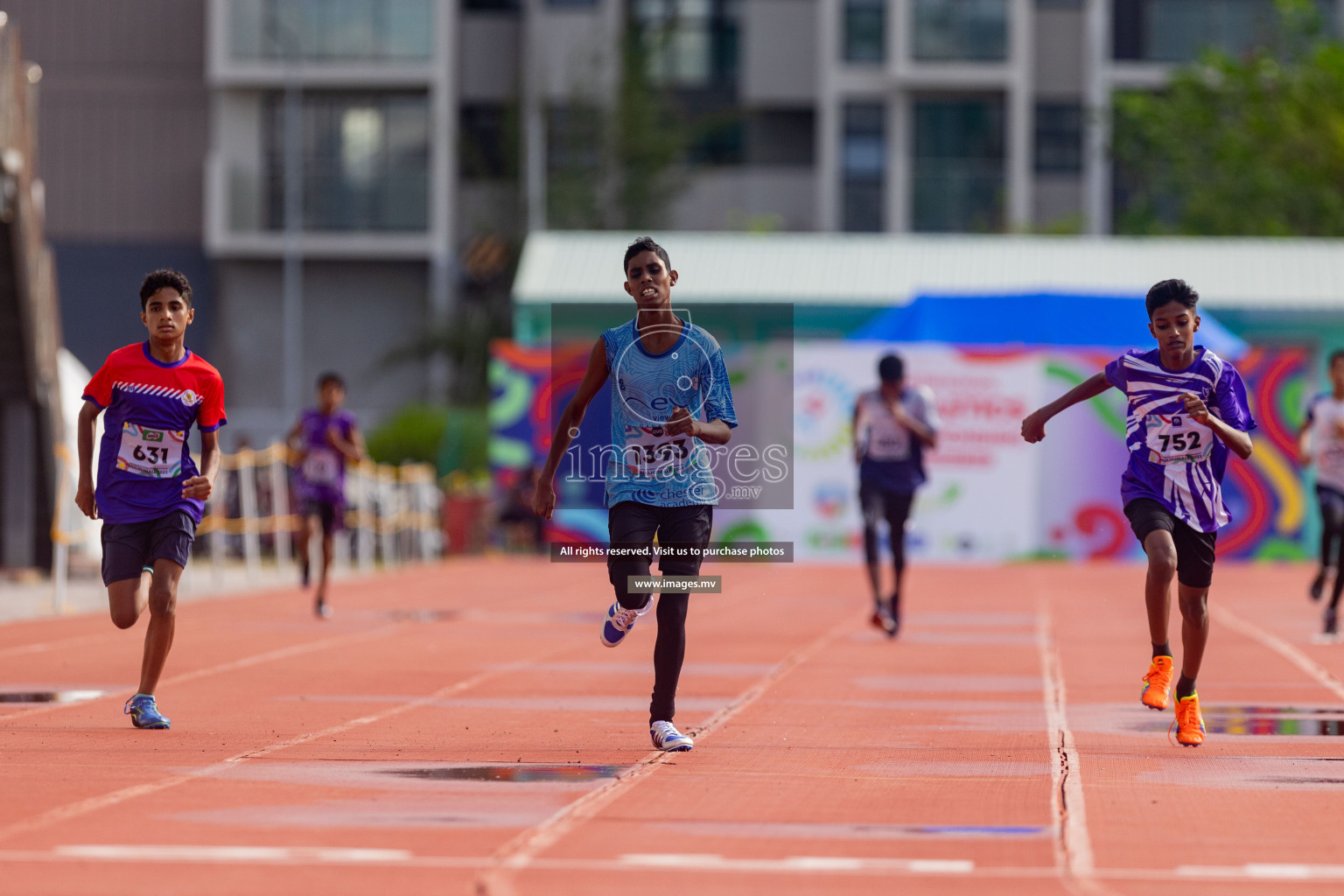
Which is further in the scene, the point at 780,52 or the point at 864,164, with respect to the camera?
the point at 780,52

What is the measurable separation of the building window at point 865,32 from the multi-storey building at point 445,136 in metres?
0.06

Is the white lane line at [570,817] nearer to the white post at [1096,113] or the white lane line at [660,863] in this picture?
the white lane line at [660,863]

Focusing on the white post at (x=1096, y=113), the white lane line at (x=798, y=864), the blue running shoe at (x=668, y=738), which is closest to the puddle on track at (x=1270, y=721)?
the blue running shoe at (x=668, y=738)

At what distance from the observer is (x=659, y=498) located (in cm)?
865

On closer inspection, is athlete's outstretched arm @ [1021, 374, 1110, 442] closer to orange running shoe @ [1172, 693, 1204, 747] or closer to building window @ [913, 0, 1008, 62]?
orange running shoe @ [1172, 693, 1204, 747]

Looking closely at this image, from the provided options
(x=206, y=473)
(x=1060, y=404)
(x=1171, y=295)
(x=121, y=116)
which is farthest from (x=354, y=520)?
(x=121, y=116)

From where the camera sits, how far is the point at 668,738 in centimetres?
858

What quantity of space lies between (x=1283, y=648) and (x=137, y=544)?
8.19 m

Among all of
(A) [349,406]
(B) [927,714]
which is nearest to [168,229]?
(A) [349,406]

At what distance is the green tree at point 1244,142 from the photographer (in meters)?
44.6

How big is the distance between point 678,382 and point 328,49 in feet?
132

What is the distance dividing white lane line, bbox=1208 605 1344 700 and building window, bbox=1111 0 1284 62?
34.5m

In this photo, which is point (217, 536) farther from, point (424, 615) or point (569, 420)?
point (569, 420)

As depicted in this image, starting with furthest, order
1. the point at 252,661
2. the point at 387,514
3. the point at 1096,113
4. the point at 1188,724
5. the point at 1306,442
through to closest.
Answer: the point at 1096,113 → the point at 387,514 → the point at 1306,442 → the point at 252,661 → the point at 1188,724
